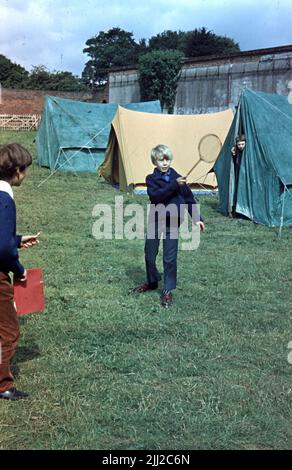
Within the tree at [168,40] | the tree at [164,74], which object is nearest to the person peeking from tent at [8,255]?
the tree at [164,74]

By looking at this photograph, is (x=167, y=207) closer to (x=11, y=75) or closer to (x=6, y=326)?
(x=6, y=326)

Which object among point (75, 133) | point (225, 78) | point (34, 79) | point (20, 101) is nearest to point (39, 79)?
point (34, 79)

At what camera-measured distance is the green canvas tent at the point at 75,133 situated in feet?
61.3

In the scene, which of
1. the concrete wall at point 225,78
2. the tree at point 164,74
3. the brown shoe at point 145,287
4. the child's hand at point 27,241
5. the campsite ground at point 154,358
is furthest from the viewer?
the tree at point 164,74

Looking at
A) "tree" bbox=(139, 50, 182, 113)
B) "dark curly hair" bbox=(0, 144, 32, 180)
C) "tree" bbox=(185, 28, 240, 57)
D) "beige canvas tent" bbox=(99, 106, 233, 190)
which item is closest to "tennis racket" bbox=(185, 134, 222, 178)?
"beige canvas tent" bbox=(99, 106, 233, 190)

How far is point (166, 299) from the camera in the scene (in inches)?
219

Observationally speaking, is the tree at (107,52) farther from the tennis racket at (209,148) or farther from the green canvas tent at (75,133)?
the tennis racket at (209,148)

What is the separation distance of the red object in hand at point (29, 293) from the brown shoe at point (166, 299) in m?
2.05

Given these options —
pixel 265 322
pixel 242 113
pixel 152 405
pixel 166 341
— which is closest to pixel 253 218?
pixel 242 113

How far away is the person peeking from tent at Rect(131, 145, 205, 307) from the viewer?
18.0 feet

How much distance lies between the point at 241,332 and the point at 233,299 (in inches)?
38.9

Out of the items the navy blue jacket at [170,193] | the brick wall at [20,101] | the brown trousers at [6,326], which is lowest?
the brown trousers at [6,326]

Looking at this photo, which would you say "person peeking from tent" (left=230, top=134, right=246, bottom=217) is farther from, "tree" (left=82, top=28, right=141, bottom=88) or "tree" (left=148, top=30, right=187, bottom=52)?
"tree" (left=82, top=28, right=141, bottom=88)
